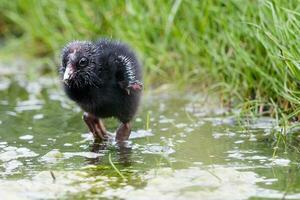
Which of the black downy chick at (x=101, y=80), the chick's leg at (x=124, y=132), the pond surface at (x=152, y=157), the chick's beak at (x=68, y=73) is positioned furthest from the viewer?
the chick's leg at (x=124, y=132)

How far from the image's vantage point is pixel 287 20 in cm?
571

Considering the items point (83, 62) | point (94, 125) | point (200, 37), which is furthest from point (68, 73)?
point (200, 37)

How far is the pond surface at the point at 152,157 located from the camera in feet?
14.4

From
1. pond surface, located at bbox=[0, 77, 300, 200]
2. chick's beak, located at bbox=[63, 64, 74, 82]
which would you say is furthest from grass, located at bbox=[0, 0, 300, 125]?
chick's beak, located at bbox=[63, 64, 74, 82]

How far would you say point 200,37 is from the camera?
718 centimetres

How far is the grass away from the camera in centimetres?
573

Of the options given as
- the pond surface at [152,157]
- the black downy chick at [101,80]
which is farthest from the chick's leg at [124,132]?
the pond surface at [152,157]

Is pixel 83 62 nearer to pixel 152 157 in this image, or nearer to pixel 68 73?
pixel 68 73

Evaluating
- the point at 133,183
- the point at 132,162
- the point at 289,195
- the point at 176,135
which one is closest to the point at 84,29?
the point at 176,135

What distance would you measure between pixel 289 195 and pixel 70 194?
1.23m

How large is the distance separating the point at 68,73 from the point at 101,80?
26cm

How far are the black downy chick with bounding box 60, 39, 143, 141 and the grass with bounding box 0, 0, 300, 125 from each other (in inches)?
37.1

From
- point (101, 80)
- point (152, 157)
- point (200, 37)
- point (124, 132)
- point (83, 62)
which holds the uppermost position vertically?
point (200, 37)

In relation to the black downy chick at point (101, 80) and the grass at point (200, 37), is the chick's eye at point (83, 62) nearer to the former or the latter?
the black downy chick at point (101, 80)
